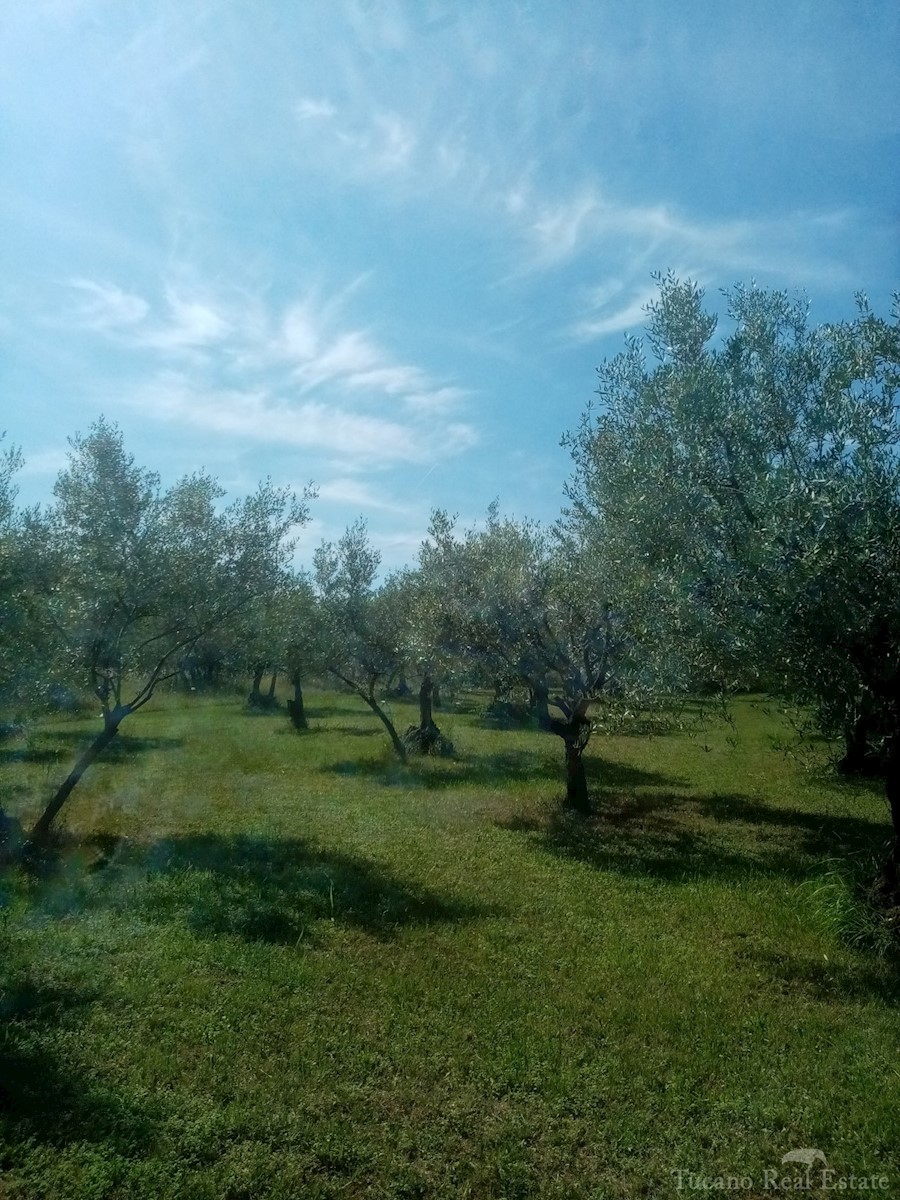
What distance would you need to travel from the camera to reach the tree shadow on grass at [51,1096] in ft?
17.0

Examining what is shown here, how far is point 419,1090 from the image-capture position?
19.1 ft

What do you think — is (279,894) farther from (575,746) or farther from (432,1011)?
(575,746)

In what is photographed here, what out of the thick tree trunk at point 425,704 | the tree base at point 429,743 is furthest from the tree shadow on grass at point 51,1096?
the thick tree trunk at point 425,704

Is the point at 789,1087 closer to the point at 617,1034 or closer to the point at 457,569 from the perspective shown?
the point at 617,1034

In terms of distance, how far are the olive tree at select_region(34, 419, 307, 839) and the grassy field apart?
277 cm

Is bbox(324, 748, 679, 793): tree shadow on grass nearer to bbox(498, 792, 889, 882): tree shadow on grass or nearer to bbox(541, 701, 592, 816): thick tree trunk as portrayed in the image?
bbox(541, 701, 592, 816): thick tree trunk

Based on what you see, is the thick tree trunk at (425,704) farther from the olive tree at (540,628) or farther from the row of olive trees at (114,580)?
the row of olive trees at (114,580)

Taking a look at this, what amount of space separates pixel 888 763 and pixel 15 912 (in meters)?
10.1

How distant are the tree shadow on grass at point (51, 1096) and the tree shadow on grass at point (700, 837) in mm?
8358

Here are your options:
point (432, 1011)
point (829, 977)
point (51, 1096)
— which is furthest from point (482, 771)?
point (51, 1096)

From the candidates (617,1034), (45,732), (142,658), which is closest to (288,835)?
(142,658)

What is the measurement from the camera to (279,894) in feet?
34.5

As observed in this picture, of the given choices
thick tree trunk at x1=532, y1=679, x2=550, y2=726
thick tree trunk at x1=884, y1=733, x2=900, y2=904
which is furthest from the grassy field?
thick tree trunk at x1=532, y1=679, x2=550, y2=726

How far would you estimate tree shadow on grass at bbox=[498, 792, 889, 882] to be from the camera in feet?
41.9
